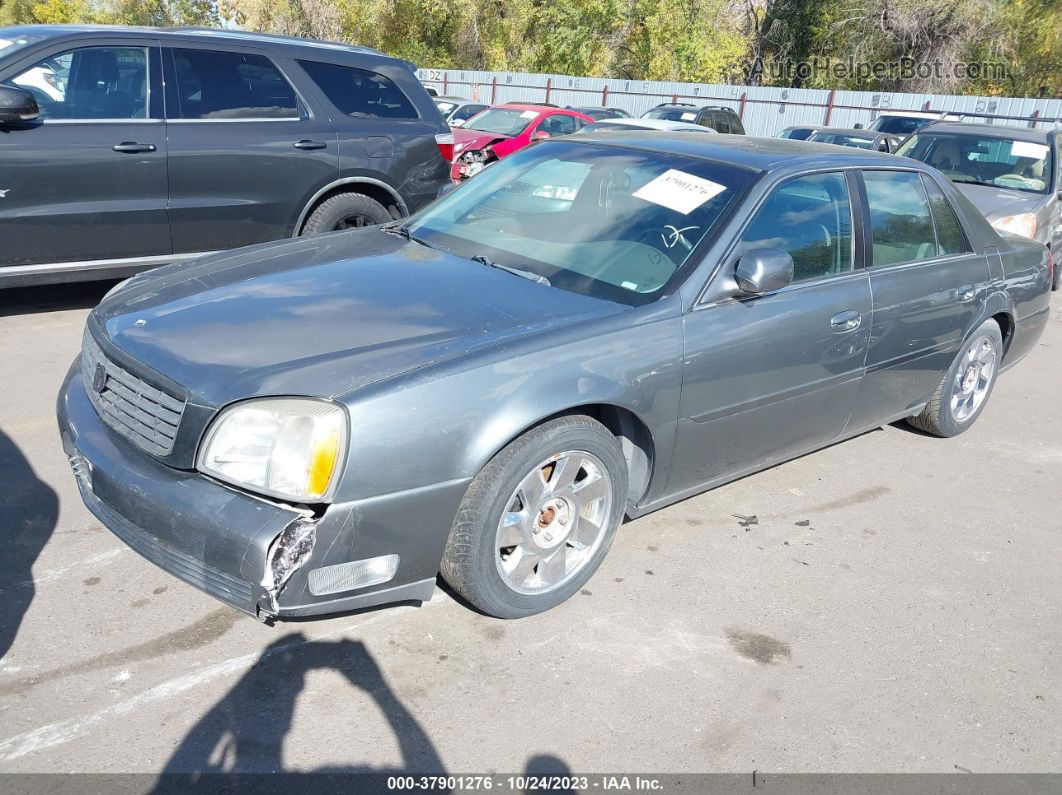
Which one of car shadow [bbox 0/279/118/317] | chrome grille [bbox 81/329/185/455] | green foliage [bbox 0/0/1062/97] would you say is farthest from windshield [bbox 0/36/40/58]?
green foliage [bbox 0/0/1062/97]

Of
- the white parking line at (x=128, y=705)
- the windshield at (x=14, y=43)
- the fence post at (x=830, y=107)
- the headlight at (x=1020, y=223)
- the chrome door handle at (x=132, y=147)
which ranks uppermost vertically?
the fence post at (x=830, y=107)

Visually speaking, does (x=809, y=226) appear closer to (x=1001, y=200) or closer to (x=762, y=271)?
(x=762, y=271)

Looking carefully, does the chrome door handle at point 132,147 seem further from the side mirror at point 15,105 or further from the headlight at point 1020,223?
the headlight at point 1020,223

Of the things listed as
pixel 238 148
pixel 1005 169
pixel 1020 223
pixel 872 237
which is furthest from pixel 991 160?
pixel 238 148

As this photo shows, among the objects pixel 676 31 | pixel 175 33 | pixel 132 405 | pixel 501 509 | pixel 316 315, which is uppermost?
pixel 676 31

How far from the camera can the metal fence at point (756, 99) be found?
975 inches

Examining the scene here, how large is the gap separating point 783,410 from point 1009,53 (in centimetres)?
3664

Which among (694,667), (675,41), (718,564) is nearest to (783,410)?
A: (718,564)

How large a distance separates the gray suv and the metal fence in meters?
18.0

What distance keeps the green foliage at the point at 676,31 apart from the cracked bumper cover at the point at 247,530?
35.6 m

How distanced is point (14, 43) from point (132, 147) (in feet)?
2.86

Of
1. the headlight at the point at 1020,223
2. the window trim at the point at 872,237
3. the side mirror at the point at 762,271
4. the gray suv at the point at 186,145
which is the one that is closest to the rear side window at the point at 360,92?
the gray suv at the point at 186,145

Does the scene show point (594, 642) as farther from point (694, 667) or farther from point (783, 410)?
→ point (783, 410)

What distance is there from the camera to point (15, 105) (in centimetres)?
530
